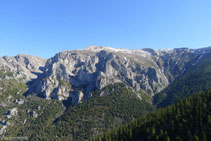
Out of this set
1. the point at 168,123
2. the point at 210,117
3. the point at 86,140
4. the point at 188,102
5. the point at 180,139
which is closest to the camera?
the point at 180,139

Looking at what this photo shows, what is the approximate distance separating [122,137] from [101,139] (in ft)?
70.8

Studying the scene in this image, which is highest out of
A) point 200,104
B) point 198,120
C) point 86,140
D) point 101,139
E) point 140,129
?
point 200,104

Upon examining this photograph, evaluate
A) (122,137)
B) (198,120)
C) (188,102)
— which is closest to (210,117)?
(198,120)

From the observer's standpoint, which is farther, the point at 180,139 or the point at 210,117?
the point at 210,117

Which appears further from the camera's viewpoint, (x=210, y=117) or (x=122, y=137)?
(x=122, y=137)

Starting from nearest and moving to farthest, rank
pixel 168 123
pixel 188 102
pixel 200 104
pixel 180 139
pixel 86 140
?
pixel 180 139 → pixel 168 123 → pixel 200 104 → pixel 188 102 → pixel 86 140

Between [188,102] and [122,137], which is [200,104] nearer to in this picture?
[188,102]

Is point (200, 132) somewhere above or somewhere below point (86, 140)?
above

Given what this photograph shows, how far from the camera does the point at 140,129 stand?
120 metres

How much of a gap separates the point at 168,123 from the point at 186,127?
13361 mm

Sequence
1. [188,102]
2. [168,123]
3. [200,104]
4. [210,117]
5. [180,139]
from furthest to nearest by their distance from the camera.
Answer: [188,102] < [200,104] < [168,123] < [210,117] < [180,139]

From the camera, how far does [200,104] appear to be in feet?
389

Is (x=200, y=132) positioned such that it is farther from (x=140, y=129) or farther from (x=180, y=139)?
(x=140, y=129)

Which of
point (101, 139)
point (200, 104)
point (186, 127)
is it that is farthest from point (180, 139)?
point (101, 139)
